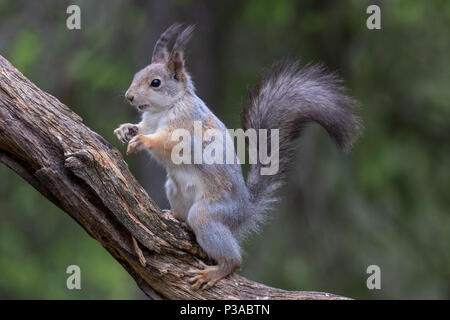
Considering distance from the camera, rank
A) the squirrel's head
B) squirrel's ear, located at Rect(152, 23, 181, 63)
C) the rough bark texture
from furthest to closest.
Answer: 1. squirrel's ear, located at Rect(152, 23, 181, 63)
2. the squirrel's head
3. the rough bark texture

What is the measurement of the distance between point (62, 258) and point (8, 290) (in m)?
0.72

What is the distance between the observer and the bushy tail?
13.9 feet

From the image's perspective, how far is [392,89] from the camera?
7.07m

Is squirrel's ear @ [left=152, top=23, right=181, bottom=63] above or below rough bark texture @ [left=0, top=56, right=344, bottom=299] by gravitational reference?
above

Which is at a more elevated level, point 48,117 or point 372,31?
point 372,31

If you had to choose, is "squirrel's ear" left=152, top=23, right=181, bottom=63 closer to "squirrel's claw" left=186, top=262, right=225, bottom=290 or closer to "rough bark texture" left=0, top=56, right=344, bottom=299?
"rough bark texture" left=0, top=56, right=344, bottom=299

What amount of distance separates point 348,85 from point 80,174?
3.86 m

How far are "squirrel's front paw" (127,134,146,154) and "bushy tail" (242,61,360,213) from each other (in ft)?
2.43

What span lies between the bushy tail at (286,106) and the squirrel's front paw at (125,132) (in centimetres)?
70

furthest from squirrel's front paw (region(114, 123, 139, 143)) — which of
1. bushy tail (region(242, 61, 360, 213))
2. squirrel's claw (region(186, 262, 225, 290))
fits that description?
squirrel's claw (region(186, 262, 225, 290))
